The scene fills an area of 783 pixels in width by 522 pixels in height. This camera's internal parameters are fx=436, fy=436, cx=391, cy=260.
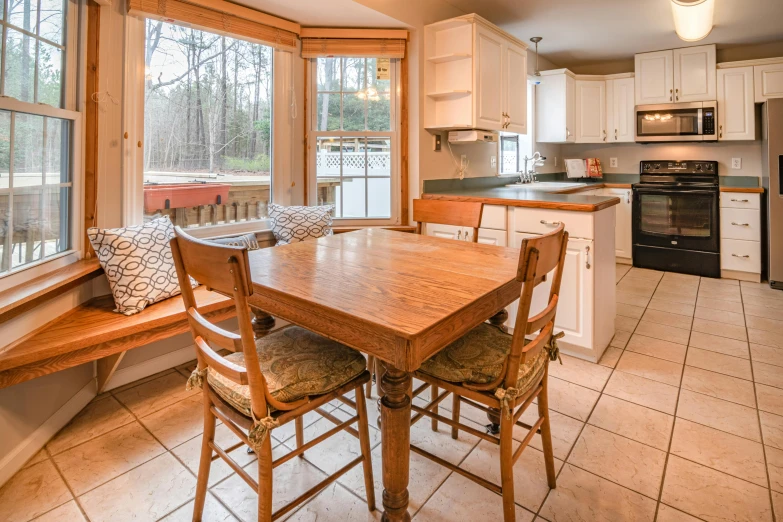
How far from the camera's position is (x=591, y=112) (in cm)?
501

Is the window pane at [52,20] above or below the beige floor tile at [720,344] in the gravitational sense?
above

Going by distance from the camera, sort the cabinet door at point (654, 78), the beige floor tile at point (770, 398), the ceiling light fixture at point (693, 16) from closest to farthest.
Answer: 1. the beige floor tile at point (770, 398)
2. the ceiling light fixture at point (693, 16)
3. the cabinet door at point (654, 78)

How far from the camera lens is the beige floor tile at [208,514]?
1.39 meters

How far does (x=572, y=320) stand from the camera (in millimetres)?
2521

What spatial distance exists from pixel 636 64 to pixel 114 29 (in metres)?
4.88

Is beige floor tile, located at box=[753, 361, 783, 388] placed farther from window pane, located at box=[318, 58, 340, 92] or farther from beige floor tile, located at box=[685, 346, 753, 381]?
window pane, located at box=[318, 58, 340, 92]

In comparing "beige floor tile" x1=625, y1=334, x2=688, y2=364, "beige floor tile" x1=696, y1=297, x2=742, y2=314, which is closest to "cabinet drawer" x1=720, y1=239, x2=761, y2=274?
"beige floor tile" x1=696, y1=297, x2=742, y2=314

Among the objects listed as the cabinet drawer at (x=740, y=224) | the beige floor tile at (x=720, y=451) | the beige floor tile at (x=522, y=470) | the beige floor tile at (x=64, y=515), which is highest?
the cabinet drawer at (x=740, y=224)

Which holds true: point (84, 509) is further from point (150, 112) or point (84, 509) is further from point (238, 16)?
point (238, 16)

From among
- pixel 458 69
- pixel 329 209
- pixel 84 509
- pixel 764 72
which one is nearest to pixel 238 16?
pixel 329 209

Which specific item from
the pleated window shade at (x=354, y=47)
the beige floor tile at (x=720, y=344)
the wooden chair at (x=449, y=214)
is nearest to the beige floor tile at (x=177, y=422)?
the wooden chair at (x=449, y=214)

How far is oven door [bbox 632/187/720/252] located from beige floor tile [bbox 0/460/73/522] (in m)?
5.05

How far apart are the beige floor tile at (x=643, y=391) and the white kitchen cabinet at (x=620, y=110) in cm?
355

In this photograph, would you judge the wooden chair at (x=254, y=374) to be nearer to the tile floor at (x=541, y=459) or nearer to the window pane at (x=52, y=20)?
the tile floor at (x=541, y=459)
